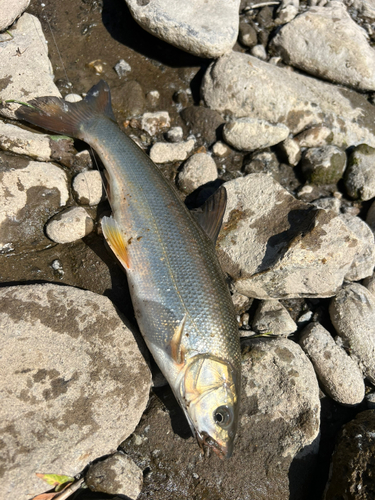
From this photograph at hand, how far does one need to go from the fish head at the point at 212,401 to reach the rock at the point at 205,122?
127 inches

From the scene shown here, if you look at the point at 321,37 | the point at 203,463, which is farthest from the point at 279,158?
the point at 203,463

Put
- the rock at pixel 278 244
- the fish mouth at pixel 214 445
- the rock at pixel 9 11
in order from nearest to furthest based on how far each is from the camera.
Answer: the fish mouth at pixel 214 445
the rock at pixel 278 244
the rock at pixel 9 11

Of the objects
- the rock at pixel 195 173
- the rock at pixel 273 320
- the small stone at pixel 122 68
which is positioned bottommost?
the rock at pixel 273 320

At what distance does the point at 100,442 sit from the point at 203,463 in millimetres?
981

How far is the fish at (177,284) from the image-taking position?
125 inches

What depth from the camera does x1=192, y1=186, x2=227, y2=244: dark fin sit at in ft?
12.6

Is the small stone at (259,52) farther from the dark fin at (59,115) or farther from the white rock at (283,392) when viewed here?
the white rock at (283,392)

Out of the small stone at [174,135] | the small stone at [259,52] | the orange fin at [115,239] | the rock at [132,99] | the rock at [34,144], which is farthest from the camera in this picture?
the small stone at [259,52]

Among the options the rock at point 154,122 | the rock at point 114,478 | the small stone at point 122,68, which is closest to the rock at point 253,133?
the rock at point 154,122

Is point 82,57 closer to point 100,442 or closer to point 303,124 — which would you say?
point 303,124

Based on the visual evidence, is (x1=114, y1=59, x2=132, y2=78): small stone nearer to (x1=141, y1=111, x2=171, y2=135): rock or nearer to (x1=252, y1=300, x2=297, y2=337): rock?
(x1=141, y1=111, x2=171, y2=135): rock

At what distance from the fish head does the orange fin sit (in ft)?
4.09

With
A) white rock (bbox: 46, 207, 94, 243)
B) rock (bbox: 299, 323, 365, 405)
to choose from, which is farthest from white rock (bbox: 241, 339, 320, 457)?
white rock (bbox: 46, 207, 94, 243)

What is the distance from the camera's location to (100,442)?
316cm
